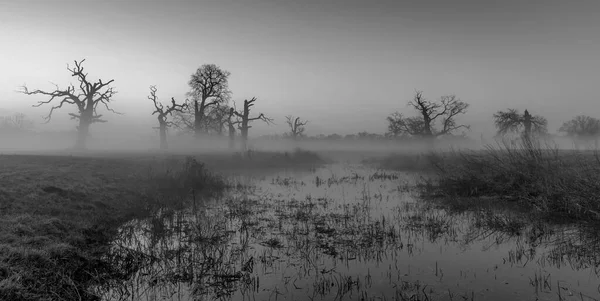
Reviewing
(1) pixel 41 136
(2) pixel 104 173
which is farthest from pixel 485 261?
(1) pixel 41 136

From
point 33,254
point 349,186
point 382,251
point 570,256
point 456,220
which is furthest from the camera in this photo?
point 349,186

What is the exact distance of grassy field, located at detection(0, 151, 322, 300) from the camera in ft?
19.4

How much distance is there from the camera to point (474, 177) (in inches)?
634

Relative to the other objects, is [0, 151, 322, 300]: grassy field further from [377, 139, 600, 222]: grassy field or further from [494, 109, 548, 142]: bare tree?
[494, 109, 548, 142]: bare tree

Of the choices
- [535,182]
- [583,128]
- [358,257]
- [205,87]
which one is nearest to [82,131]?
[205,87]

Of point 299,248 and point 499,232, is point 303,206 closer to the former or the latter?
point 299,248

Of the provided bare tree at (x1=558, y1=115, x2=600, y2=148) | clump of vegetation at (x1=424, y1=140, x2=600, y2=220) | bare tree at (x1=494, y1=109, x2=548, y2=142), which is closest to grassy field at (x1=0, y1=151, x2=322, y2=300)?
clump of vegetation at (x1=424, y1=140, x2=600, y2=220)

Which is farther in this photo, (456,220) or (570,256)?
(456,220)

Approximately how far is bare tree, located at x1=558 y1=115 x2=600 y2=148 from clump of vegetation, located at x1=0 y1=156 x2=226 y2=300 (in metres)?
98.3

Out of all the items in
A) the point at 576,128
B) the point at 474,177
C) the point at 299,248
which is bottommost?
the point at 299,248

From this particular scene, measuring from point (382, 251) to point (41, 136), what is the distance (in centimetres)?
12423

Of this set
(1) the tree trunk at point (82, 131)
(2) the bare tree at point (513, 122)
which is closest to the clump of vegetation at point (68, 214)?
(1) the tree trunk at point (82, 131)

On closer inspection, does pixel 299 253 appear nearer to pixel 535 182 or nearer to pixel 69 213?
pixel 69 213

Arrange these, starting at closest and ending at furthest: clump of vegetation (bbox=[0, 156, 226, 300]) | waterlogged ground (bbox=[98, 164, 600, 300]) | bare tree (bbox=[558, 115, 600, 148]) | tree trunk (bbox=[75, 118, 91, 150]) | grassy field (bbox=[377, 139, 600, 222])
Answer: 1. waterlogged ground (bbox=[98, 164, 600, 300])
2. clump of vegetation (bbox=[0, 156, 226, 300])
3. grassy field (bbox=[377, 139, 600, 222])
4. tree trunk (bbox=[75, 118, 91, 150])
5. bare tree (bbox=[558, 115, 600, 148])
